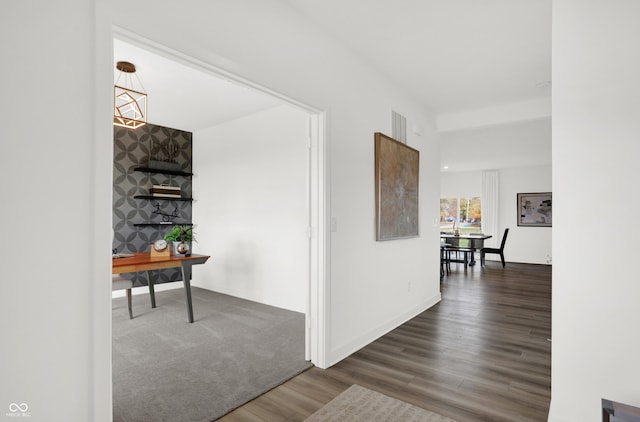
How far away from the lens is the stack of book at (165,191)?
16.8 feet

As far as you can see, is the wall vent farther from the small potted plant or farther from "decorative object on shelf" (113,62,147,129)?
the small potted plant

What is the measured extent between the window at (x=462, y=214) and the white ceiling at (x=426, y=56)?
6.40 metres

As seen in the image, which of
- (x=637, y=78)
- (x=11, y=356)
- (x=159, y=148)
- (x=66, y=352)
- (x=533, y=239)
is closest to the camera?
(x=11, y=356)

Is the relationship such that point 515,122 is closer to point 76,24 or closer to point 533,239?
point 76,24

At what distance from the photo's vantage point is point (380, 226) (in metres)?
3.31

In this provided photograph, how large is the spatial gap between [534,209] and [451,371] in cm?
835

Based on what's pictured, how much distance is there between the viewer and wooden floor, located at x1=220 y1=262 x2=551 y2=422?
2070mm

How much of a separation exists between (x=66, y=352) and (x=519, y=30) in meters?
3.57

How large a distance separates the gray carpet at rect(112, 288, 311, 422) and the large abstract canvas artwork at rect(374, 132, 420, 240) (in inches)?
58.0

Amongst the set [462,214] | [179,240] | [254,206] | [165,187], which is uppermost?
[165,187]

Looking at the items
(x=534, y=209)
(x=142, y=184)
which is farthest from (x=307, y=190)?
(x=534, y=209)

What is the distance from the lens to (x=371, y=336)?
3199 millimetres

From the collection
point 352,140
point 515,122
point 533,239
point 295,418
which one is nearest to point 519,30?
point 352,140

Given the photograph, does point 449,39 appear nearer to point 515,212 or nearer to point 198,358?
point 198,358
